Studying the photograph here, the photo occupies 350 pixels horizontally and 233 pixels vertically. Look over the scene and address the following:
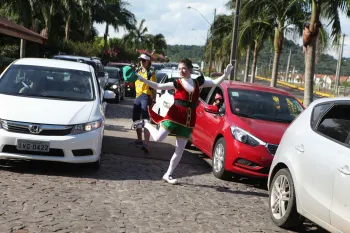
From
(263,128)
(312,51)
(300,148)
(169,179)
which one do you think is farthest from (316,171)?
(312,51)

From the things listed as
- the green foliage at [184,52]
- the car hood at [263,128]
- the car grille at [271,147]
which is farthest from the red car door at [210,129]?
the green foliage at [184,52]

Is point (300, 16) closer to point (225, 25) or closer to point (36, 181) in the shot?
point (36, 181)

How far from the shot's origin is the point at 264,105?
9.24 meters

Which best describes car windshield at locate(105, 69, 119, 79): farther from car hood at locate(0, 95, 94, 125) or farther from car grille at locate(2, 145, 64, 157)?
car grille at locate(2, 145, 64, 157)

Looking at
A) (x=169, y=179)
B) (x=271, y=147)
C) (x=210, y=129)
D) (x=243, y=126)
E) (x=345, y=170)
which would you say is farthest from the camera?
(x=210, y=129)

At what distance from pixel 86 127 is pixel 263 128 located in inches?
104

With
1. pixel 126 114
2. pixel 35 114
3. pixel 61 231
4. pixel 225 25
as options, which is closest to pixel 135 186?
pixel 35 114

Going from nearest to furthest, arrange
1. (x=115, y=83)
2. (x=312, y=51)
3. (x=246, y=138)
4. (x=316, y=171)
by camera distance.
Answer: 1. (x=316, y=171)
2. (x=246, y=138)
3. (x=312, y=51)
4. (x=115, y=83)

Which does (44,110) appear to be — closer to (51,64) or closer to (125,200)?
(51,64)

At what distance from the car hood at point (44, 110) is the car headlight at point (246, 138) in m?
2.18

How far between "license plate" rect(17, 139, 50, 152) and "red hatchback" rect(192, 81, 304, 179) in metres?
2.65

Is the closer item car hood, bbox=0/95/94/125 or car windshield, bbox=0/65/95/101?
car hood, bbox=0/95/94/125

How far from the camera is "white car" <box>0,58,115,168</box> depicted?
714cm

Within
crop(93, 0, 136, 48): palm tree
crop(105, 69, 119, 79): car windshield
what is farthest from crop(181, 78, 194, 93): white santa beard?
crop(93, 0, 136, 48): palm tree
